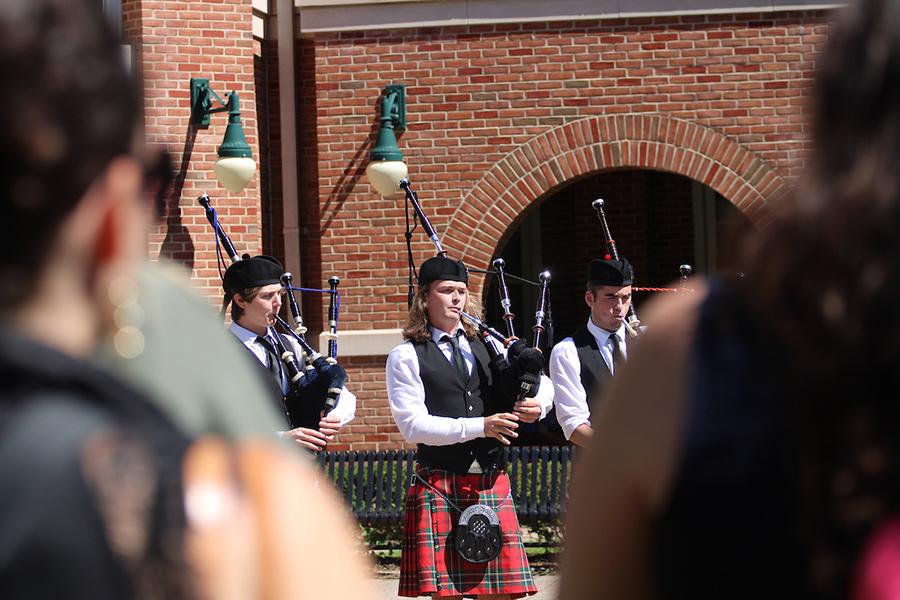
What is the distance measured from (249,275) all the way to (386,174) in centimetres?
406

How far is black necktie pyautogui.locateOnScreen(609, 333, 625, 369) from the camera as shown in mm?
6816

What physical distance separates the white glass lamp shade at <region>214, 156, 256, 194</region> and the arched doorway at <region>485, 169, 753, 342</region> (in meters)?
3.91

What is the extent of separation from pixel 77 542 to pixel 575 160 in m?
9.81

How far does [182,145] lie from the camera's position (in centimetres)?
1062

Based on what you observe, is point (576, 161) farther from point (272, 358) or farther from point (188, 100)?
point (272, 358)

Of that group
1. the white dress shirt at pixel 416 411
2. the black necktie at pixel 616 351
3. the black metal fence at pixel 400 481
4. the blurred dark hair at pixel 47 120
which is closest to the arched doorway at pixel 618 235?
the black metal fence at pixel 400 481

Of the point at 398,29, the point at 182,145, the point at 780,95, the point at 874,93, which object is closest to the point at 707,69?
the point at 780,95

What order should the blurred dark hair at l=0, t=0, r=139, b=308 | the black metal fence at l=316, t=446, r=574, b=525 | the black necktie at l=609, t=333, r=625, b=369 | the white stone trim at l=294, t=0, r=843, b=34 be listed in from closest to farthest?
1. the blurred dark hair at l=0, t=0, r=139, b=308
2. the black necktie at l=609, t=333, r=625, b=369
3. the black metal fence at l=316, t=446, r=574, b=525
4. the white stone trim at l=294, t=0, r=843, b=34

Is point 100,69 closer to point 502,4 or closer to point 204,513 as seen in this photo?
point 204,513

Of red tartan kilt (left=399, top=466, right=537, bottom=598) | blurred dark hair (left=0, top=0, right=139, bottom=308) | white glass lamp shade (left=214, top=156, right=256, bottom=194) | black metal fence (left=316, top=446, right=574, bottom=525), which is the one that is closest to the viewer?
blurred dark hair (left=0, top=0, right=139, bottom=308)

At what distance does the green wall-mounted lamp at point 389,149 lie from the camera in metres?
10.2

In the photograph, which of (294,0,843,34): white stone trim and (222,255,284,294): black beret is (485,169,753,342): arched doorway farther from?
(222,255,284,294): black beret

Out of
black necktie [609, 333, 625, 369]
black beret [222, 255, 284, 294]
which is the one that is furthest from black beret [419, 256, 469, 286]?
black necktie [609, 333, 625, 369]

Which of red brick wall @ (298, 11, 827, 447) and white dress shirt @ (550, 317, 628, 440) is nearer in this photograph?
white dress shirt @ (550, 317, 628, 440)
